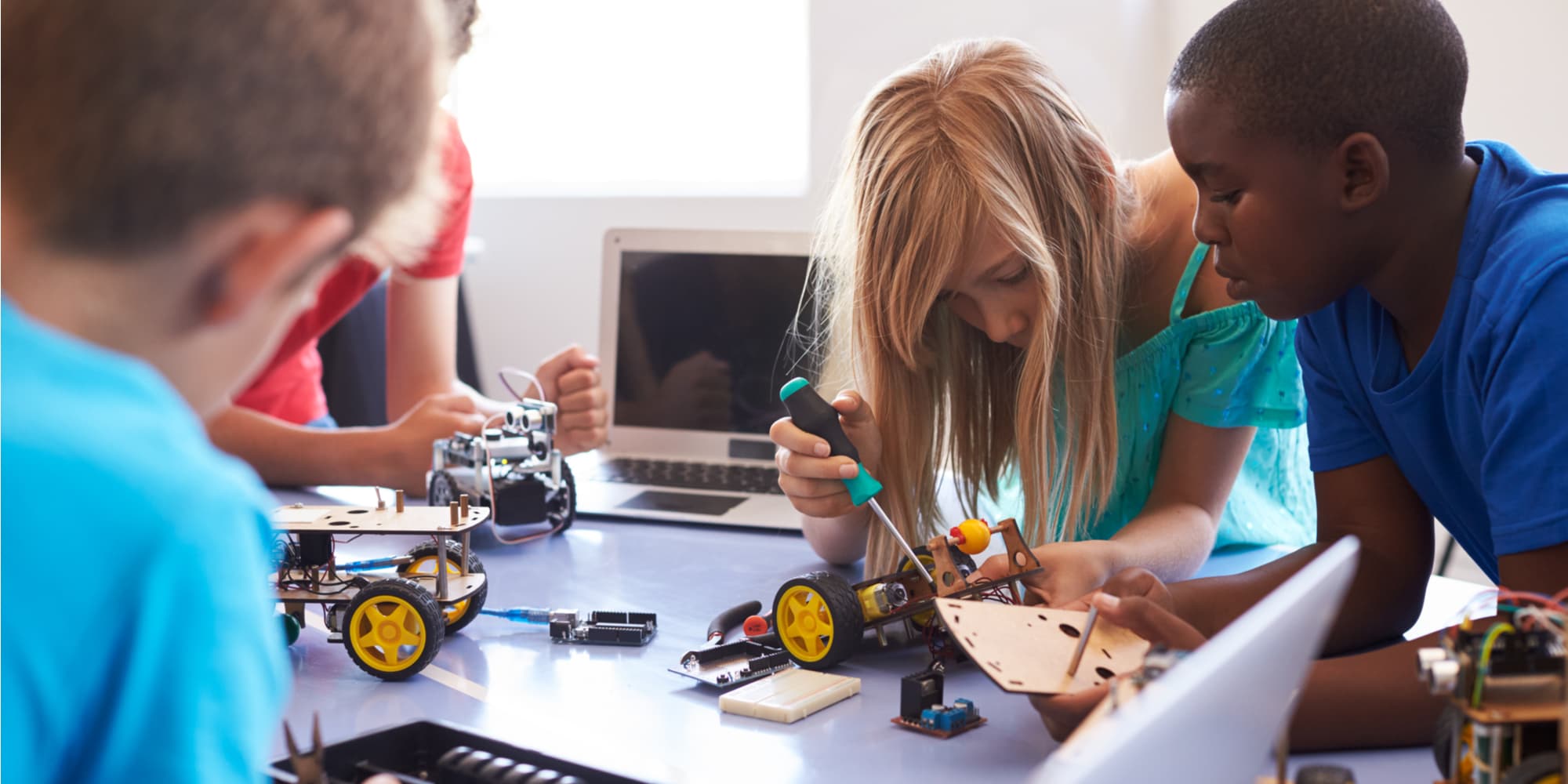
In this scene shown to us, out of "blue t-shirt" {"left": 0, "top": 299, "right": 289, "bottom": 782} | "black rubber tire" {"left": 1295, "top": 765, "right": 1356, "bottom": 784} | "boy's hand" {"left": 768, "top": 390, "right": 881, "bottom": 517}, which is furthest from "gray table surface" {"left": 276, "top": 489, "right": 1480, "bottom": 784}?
"blue t-shirt" {"left": 0, "top": 299, "right": 289, "bottom": 782}

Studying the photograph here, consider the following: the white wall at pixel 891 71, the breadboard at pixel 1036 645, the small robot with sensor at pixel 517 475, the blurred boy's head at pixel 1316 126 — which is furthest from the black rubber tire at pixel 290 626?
the white wall at pixel 891 71

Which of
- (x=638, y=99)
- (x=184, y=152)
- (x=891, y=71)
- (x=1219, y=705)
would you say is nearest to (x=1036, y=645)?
(x=1219, y=705)

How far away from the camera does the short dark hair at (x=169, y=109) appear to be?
44cm

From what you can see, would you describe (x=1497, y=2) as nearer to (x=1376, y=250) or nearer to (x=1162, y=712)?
(x=1376, y=250)

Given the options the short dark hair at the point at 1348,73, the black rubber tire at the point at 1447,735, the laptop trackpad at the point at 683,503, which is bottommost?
the laptop trackpad at the point at 683,503

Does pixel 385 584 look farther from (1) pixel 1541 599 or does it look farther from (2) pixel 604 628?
(1) pixel 1541 599

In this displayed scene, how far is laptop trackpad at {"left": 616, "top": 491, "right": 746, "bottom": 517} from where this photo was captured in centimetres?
150

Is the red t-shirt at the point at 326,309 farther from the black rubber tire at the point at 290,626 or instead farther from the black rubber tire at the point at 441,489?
the black rubber tire at the point at 290,626

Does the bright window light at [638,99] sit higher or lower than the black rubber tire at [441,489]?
higher

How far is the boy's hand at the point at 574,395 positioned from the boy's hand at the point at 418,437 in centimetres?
10

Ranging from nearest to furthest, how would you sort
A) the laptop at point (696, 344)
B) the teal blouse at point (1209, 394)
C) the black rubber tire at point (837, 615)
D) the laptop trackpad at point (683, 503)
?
the black rubber tire at point (837, 615), the teal blouse at point (1209, 394), the laptop trackpad at point (683, 503), the laptop at point (696, 344)

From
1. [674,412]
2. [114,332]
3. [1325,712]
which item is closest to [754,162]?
[674,412]

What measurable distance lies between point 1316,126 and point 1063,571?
39 cm

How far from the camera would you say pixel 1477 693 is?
55 centimetres
